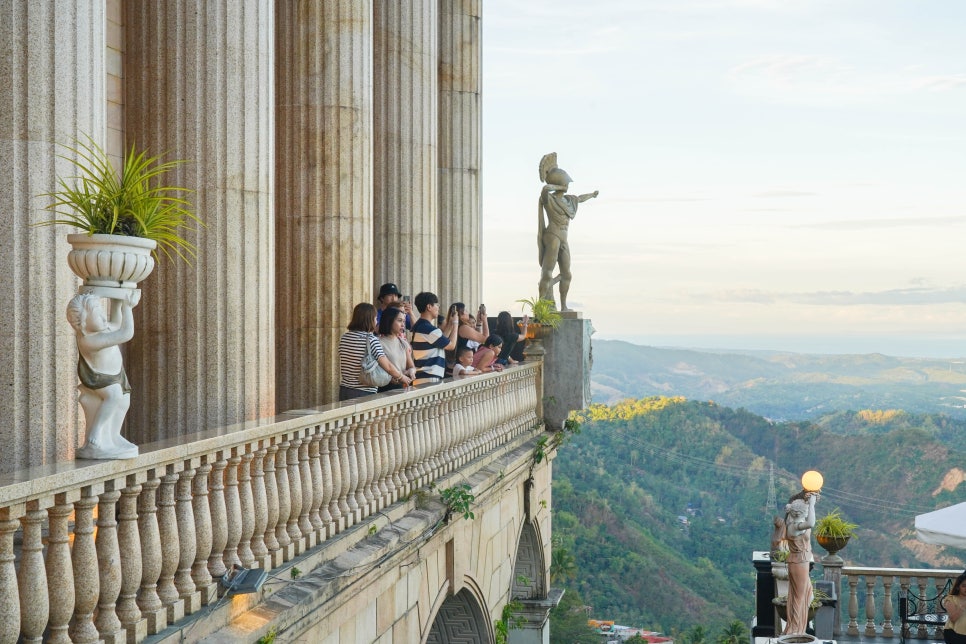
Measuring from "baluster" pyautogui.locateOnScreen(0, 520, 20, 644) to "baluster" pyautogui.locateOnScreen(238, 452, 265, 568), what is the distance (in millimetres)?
2096

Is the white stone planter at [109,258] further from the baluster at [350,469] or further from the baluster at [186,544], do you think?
the baluster at [350,469]

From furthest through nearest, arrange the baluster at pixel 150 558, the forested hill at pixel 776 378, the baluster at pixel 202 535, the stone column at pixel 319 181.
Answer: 1. the forested hill at pixel 776 378
2. the stone column at pixel 319 181
3. the baluster at pixel 202 535
4. the baluster at pixel 150 558

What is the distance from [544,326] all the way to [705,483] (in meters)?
48.1

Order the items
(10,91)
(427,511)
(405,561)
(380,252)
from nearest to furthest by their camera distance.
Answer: (10,91)
(405,561)
(427,511)
(380,252)

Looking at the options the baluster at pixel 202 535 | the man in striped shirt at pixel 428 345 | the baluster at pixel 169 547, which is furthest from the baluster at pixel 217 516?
the man in striped shirt at pixel 428 345

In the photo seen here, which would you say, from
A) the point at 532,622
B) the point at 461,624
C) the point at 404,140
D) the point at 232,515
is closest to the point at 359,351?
the point at 232,515

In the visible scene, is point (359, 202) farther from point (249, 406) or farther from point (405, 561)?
point (405, 561)

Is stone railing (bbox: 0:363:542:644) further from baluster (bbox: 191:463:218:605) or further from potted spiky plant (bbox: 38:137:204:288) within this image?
potted spiky plant (bbox: 38:137:204:288)

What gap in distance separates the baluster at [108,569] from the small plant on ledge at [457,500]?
5621 millimetres

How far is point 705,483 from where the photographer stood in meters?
66.2

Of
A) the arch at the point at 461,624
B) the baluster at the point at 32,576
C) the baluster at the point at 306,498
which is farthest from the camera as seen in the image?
the arch at the point at 461,624

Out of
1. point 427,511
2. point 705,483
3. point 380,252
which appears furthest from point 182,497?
point 705,483

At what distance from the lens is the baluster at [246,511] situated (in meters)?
6.64

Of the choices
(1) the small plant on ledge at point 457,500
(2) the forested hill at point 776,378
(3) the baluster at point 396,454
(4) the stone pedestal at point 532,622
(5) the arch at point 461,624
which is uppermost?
(3) the baluster at point 396,454
